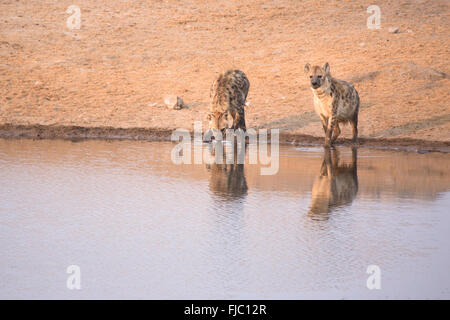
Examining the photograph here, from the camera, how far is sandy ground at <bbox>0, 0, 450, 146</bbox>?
47.8 feet

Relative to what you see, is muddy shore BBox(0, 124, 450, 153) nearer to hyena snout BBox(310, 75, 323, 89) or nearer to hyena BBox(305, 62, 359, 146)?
hyena BBox(305, 62, 359, 146)

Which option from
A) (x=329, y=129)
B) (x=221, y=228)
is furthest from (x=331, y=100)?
(x=221, y=228)

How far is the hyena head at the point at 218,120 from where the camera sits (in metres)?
12.8

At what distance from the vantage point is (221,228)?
6.65 m

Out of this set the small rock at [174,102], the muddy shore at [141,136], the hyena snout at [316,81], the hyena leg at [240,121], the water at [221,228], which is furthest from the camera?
the small rock at [174,102]

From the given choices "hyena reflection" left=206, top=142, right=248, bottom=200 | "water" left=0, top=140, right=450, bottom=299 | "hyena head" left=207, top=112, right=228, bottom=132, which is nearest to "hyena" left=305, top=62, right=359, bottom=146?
"hyena head" left=207, top=112, right=228, bottom=132

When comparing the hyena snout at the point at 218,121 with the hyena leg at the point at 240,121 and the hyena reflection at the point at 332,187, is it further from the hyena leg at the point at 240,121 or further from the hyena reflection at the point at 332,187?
the hyena reflection at the point at 332,187

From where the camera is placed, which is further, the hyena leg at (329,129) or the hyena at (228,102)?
the hyena at (228,102)

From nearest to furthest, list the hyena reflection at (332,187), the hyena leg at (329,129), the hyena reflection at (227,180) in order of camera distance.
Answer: the hyena reflection at (332,187), the hyena reflection at (227,180), the hyena leg at (329,129)

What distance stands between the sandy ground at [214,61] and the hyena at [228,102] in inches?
36.8

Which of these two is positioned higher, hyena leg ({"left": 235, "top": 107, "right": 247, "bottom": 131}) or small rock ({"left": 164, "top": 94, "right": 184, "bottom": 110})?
small rock ({"left": 164, "top": 94, "right": 184, "bottom": 110})

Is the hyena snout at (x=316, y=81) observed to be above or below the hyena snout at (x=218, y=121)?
above

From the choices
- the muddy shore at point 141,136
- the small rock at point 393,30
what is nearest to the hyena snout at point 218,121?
the muddy shore at point 141,136

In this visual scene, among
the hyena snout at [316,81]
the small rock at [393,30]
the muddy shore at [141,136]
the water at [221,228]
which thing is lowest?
the water at [221,228]
